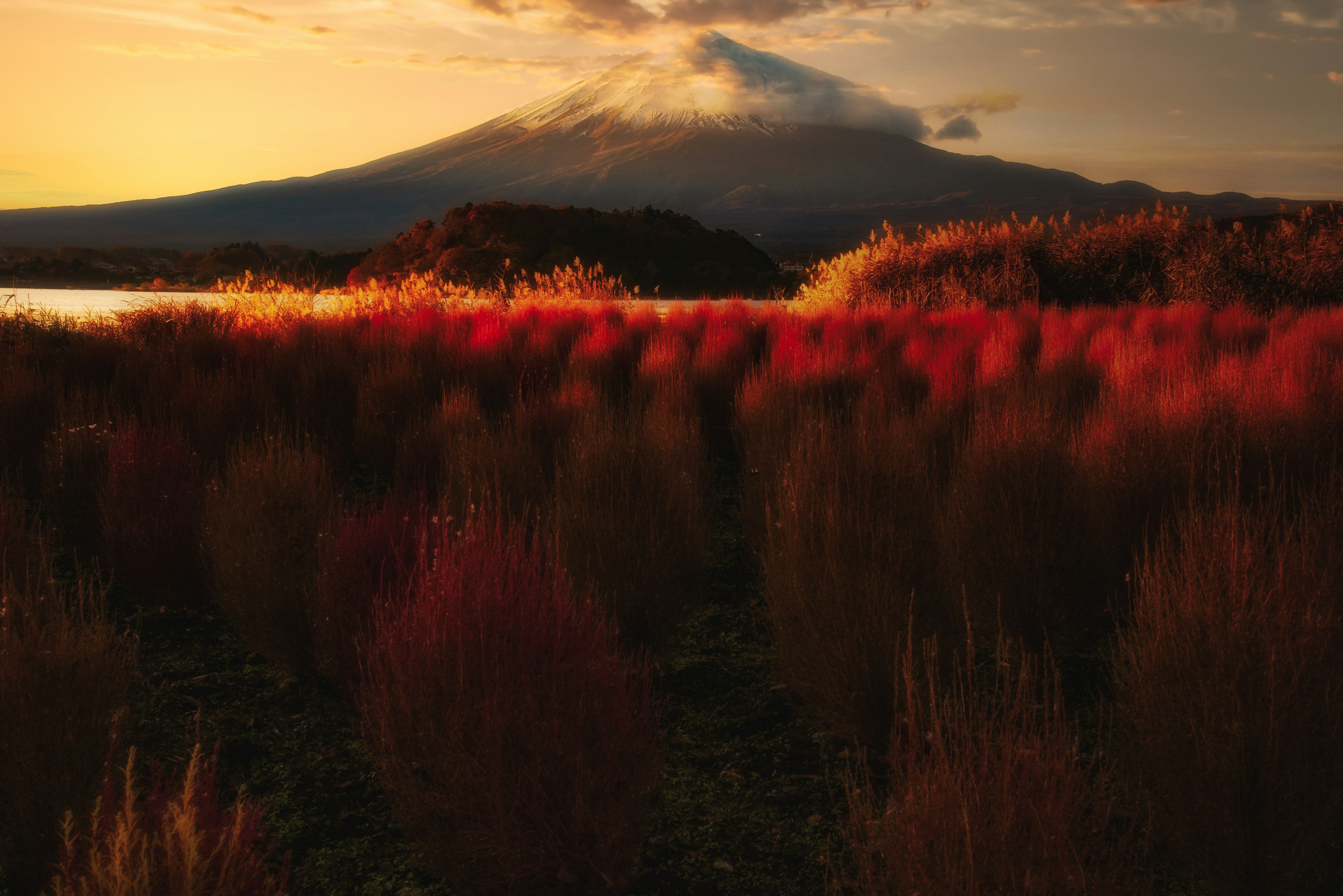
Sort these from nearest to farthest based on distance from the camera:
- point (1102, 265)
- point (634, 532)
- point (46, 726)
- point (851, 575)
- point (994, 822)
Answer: point (994, 822) < point (46, 726) < point (851, 575) < point (634, 532) < point (1102, 265)

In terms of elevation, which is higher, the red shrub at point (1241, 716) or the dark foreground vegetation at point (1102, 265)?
the dark foreground vegetation at point (1102, 265)

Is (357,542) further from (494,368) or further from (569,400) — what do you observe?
(494,368)

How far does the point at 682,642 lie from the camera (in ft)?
11.6

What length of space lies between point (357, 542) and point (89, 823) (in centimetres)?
107

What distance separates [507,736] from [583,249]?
35.8 metres

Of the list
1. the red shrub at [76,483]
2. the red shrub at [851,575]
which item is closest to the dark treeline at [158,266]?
the red shrub at [76,483]

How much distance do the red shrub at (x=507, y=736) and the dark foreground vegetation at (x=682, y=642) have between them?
0.04 feet

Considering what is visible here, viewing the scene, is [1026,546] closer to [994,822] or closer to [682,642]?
[682,642]

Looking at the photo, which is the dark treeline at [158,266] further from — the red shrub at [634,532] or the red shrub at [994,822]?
the red shrub at [994,822]

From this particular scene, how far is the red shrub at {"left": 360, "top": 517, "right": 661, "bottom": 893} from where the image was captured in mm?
1866

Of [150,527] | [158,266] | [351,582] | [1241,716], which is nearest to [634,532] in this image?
[351,582]

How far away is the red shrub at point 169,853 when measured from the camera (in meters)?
1.24

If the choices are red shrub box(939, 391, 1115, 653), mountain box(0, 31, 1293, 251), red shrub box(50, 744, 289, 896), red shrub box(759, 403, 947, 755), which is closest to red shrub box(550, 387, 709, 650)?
red shrub box(759, 403, 947, 755)

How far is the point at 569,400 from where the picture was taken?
5414 mm
